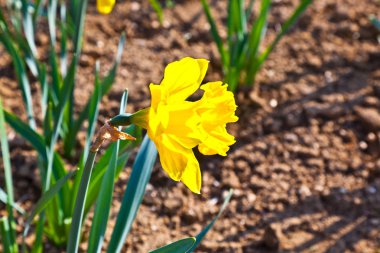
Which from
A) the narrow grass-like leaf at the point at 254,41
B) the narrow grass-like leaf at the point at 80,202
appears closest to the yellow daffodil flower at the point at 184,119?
the narrow grass-like leaf at the point at 80,202

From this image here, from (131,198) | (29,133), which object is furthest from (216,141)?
(29,133)

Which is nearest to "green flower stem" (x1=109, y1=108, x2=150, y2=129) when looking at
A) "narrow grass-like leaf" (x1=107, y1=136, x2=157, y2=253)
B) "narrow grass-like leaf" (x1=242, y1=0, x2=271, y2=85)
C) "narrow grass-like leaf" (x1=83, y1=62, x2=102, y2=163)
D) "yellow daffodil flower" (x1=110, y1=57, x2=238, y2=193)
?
"yellow daffodil flower" (x1=110, y1=57, x2=238, y2=193)

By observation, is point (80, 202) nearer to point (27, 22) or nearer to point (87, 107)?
point (87, 107)

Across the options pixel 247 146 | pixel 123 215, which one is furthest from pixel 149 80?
pixel 123 215

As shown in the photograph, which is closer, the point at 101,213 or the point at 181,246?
the point at 181,246

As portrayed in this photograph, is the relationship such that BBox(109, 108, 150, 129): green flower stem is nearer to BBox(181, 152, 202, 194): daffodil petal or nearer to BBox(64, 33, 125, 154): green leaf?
BBox(181, 152, 202, 194): daffodil petal

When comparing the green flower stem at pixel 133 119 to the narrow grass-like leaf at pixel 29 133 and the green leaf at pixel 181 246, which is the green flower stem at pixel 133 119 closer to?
the green leaf at pixel 181 246

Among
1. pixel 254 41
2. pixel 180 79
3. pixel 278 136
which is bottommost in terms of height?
pixel 278 136
